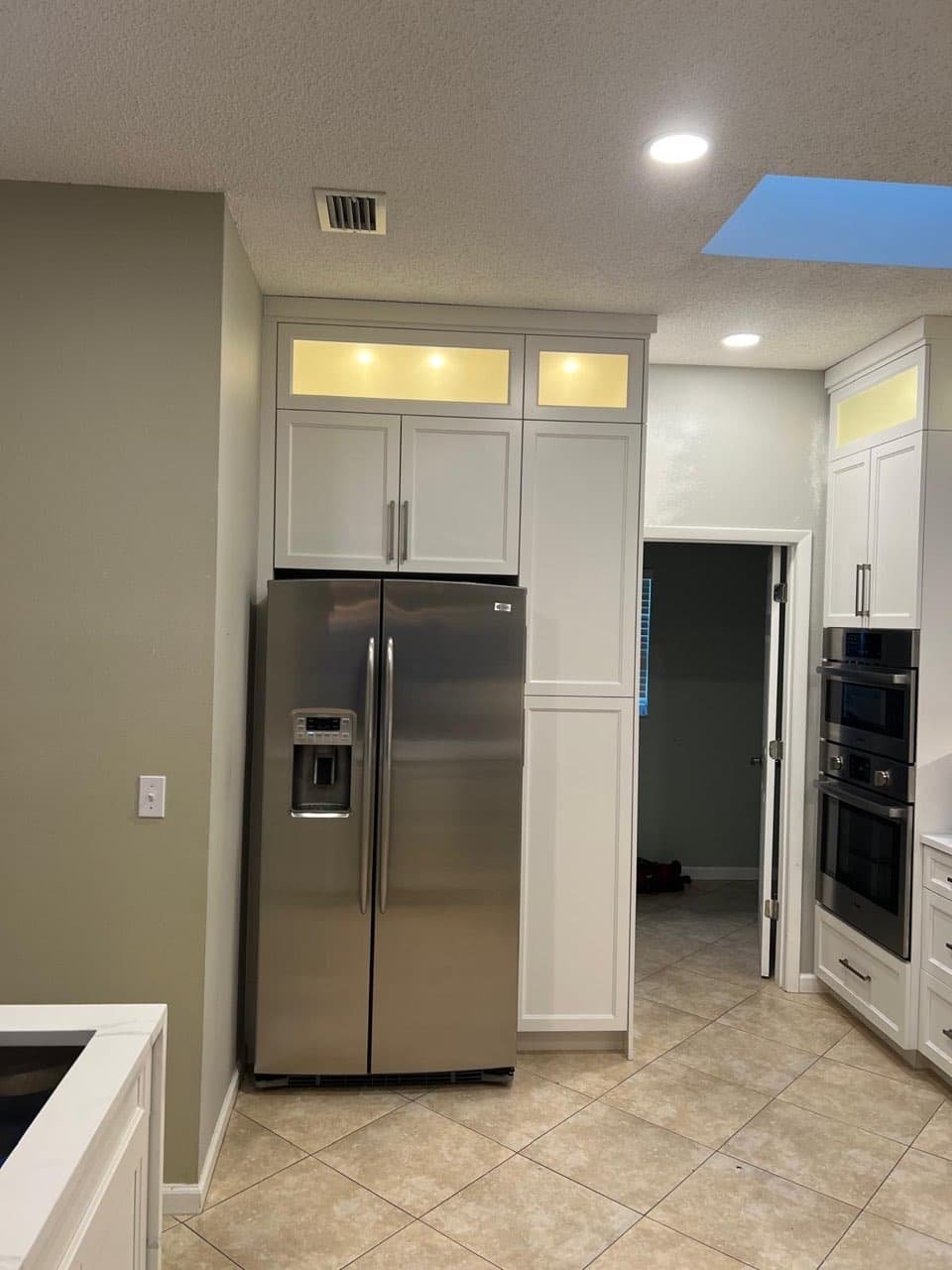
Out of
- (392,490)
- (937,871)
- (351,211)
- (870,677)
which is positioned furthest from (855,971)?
(351,211)

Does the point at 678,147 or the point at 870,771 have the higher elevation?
the point at 678,147

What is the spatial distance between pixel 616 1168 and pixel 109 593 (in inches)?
84.3

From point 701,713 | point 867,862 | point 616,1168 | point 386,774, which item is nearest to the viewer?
point 616,1168

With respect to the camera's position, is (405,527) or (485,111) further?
(405,527)

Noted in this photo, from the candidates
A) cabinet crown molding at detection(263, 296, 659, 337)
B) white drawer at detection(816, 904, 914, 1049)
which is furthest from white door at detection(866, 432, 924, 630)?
white drawer at detection(816, 904, 914, 1049)

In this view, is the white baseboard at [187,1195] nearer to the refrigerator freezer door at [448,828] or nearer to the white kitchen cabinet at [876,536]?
the refrigerator freezer door at [448,828]

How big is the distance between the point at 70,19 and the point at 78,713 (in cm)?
155

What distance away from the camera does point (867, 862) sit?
147 inches

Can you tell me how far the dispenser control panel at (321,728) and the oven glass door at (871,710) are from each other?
6.54 ft

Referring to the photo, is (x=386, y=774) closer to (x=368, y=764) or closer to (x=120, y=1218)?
(x=368, y=764)

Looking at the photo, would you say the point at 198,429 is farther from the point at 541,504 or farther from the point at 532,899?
the point at 532,899

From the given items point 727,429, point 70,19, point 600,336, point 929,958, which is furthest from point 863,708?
point 70,19

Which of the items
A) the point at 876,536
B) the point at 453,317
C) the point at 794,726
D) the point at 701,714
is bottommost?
the point at 701,714

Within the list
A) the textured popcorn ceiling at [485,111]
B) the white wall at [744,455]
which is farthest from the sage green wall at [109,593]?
the white wall at [744,455]
